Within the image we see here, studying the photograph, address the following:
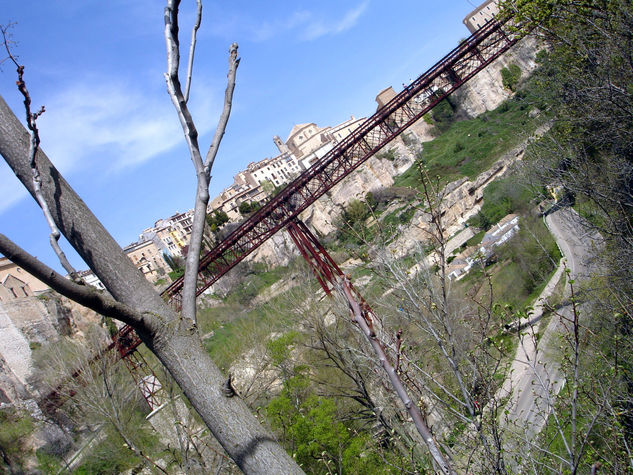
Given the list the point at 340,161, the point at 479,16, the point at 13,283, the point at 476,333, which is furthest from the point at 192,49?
the point at 479,16

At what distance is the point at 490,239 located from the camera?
87.7 ft

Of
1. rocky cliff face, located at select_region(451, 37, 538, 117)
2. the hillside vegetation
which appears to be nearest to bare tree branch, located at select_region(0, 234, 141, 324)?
the hillside vegetation

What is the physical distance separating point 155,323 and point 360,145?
46.2 ft

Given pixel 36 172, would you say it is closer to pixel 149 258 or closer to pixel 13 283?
pixel 13 283

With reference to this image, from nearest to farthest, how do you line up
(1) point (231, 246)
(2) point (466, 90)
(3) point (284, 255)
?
(1) point (231, 246) → (3) point (284, 255) → (2) point (466, 90)

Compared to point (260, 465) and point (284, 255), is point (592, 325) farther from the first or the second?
point (284, 255)

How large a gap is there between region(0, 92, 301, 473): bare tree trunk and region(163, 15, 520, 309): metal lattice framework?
1295 centimetres

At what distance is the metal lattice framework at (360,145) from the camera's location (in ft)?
47.5

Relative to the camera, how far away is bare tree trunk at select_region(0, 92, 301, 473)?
155cm

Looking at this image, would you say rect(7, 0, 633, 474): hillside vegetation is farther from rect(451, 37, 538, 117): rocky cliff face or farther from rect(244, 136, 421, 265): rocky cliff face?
rect(451, 37, 538, 117): rocky cliff face

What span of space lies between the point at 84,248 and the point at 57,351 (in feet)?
70.4

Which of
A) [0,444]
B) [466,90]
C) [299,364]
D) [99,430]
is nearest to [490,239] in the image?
[299,364]

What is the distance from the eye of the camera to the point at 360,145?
49.3 feet

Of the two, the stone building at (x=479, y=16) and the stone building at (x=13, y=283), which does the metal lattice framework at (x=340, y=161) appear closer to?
the stone building at (x=13, y=283)
